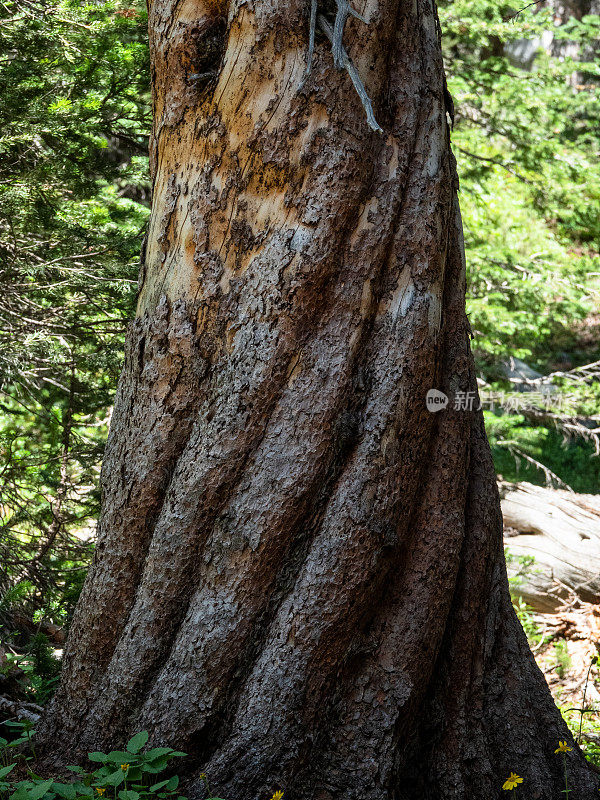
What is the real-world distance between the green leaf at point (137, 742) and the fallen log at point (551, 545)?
4.76 meters

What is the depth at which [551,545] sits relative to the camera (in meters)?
6.88

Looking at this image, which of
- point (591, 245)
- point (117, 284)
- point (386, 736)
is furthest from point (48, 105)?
point (591, 245)

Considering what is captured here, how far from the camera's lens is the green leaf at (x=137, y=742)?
7.13ft

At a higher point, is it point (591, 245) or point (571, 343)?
point (591, 245)

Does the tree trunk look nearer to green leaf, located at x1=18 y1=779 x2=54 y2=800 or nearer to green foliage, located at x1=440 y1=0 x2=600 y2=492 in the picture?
green leaf, located at x1=18 y1=779 x2=54 y2=800

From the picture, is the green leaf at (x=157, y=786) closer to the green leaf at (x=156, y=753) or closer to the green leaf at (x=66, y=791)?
the green leaf at (x=156, y=753)

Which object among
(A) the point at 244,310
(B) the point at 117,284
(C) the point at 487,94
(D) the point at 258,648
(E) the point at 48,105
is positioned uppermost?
(C) the point at 487,94

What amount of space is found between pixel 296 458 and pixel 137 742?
1026 millimetres

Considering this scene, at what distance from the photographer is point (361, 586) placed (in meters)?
2.25

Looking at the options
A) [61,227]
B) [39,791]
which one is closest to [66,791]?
[39,791]

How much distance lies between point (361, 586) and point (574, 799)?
1221 mm

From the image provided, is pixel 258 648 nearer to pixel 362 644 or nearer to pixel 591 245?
pixel 362 644

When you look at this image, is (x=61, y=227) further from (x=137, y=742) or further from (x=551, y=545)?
(x=551, y=545)

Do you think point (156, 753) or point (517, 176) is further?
point (517, 176)
